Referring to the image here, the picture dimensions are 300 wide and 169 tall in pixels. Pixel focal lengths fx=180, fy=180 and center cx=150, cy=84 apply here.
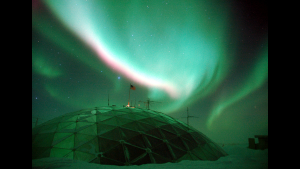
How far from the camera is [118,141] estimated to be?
11.2 metres

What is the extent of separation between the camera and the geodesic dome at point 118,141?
10.3 m

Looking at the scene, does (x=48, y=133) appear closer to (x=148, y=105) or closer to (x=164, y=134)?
(x=164, y=134)

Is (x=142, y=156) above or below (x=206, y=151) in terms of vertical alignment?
above

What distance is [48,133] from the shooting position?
1282 centimetres

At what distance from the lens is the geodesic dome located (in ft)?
33.7
